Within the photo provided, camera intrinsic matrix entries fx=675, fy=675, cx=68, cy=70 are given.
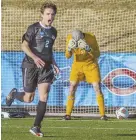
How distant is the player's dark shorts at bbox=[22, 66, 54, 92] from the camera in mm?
9258

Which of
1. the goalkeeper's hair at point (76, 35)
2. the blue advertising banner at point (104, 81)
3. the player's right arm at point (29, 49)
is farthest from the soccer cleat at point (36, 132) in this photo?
the blue advertising banner at point (104, 81)

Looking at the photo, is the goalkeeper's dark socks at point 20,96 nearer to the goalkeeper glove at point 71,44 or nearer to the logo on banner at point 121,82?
the goalkeeper glove at point 71,44

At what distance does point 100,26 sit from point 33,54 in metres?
13.7

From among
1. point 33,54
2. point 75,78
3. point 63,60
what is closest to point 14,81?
point 63,60

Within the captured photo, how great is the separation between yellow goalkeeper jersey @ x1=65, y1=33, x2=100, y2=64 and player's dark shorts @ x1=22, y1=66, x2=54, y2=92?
3.59m

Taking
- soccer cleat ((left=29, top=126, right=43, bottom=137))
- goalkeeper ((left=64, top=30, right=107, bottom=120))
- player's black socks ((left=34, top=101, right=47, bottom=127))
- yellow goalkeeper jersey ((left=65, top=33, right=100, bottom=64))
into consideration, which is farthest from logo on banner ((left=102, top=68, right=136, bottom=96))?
soccer cleat ((left=29, top=126, right=43, bottom=137))

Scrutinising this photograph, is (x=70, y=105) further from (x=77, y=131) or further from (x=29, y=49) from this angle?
(x=29, y=49)

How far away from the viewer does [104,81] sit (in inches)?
623

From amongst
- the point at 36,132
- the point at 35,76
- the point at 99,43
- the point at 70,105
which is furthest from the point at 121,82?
the point at 99,43

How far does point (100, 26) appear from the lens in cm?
2269

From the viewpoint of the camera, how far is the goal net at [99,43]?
15758mm

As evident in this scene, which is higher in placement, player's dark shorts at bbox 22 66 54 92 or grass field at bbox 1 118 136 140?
player's dark shorts at bbox 22 66 54 92

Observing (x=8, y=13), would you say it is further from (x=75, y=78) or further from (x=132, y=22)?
(x=75, y=78)

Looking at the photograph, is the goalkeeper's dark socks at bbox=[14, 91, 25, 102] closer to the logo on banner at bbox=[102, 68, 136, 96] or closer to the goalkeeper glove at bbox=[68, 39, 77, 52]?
the goalkeeper glove at bbox=[68, 39, 77, 52]
